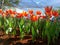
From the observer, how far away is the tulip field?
8.16 ft

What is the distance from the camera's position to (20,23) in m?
2.82

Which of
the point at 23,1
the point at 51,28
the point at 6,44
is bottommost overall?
the point at 6,44

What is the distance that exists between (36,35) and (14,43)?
281 millimetres

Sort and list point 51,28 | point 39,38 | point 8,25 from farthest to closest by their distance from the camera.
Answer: point 8,25
point 39,38
point 51,28

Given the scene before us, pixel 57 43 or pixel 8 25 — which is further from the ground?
pixel 8 25

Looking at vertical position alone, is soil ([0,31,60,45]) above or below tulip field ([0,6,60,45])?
below

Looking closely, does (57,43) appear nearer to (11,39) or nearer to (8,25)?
(11,39)

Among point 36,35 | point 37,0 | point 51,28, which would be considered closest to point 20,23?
point 36,35

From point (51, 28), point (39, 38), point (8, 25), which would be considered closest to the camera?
point (51, 28)

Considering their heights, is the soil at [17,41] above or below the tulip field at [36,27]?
below

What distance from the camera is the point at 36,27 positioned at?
2635mm

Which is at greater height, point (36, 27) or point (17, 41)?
point (36, 27)

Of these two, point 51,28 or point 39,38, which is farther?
point 39,38

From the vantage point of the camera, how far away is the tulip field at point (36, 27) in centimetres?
249
